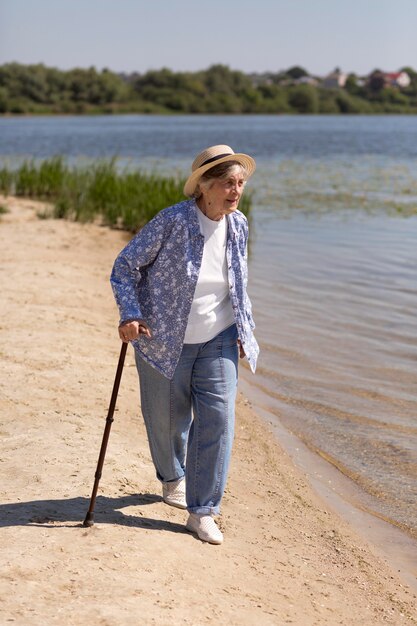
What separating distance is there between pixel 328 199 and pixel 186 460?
58.0 ft

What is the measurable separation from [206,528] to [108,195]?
38.7 feet

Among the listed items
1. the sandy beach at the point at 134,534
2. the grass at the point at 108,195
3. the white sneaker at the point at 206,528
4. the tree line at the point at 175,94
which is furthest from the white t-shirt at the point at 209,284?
the tree line at the point at 175,94

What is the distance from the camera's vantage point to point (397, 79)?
13762 centimetres

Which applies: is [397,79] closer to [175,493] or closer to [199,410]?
[175,493]

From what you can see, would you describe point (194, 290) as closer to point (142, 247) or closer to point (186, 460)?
point (142, 247)

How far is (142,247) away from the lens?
14.6ft

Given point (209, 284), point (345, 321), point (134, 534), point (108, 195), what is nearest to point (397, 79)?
point (108, 195)

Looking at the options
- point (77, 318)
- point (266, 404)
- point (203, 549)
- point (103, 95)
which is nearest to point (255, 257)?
point (77, 318)

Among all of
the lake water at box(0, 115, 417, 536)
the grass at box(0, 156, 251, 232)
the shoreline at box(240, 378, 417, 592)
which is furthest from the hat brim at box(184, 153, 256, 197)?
the grass at box(0, 156, 251, 232)

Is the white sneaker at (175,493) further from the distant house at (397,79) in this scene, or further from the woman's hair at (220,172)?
the distant house at (397,79)

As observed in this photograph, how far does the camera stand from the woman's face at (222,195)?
4332 mm

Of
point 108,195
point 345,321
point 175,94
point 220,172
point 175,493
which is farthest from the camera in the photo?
point 175,94

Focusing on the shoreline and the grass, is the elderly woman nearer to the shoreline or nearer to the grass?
the shoreline

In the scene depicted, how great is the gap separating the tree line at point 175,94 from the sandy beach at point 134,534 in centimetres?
9000
